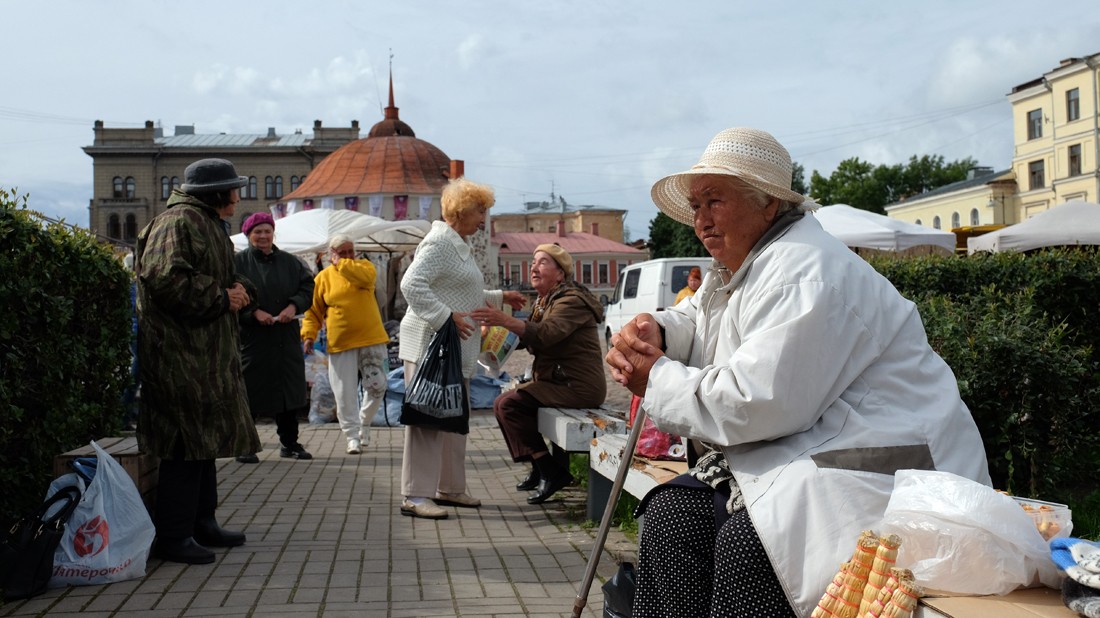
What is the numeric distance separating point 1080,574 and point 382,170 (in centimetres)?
3363

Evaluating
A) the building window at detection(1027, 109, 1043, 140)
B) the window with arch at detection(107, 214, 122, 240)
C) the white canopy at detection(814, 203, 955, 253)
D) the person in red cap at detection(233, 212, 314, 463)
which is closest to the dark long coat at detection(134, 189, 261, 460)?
the person in red cap at detection(233, 212, 314, 463)

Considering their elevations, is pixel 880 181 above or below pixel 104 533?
above

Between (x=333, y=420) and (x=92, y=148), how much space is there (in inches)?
→ 3625

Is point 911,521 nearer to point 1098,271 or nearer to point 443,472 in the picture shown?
point 443,472

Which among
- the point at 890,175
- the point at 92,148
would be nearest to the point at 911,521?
the point at 890,175

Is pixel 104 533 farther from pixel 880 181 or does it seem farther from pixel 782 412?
pixel 880 181

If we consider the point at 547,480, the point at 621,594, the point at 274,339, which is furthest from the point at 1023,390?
the point at 274,339

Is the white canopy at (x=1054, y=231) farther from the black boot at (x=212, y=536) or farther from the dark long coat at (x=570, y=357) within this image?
the black boot at (x=212, y=536)

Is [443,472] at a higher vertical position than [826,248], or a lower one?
lower

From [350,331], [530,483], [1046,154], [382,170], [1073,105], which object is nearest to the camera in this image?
[530,483]

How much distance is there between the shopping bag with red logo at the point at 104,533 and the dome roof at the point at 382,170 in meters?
28.1

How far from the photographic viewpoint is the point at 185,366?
5.02 m

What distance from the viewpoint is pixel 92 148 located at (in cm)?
9356

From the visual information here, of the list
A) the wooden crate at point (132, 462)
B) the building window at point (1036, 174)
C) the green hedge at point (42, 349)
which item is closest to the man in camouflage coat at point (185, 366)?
the wooden crate at point (132, 462)
